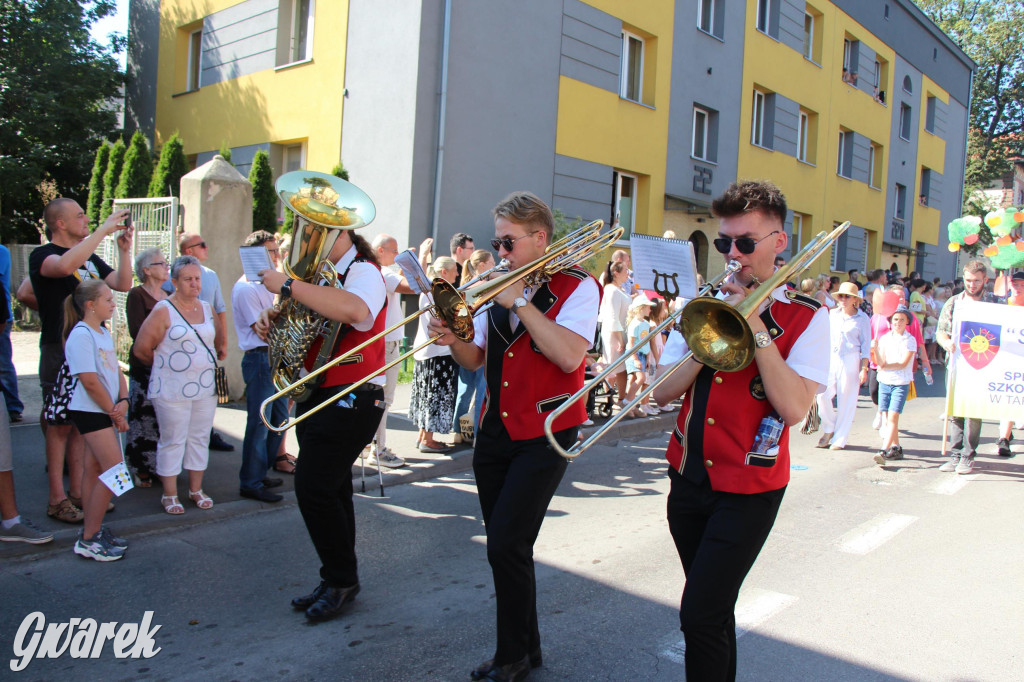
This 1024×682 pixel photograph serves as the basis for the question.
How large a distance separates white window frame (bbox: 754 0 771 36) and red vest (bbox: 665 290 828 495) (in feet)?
65.1

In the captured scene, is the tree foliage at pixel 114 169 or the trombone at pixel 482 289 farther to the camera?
the tree foliage at pixel 114 169

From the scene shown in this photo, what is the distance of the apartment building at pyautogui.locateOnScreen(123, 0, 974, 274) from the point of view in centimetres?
1252

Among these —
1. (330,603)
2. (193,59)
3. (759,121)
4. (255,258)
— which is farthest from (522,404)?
(759,121)

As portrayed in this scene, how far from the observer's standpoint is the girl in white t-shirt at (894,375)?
8.32 meters

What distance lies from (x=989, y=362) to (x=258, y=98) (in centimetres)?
1301

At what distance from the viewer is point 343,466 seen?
387 centimetres

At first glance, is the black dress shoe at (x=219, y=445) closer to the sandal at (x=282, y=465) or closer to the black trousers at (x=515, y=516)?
the sandal at (x=282, y=465)

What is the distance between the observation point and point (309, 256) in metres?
3.81

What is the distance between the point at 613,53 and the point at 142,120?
11.3m

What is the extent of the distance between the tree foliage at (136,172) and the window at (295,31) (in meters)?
Result: 3.05

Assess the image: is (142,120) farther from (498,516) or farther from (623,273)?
(498,516)

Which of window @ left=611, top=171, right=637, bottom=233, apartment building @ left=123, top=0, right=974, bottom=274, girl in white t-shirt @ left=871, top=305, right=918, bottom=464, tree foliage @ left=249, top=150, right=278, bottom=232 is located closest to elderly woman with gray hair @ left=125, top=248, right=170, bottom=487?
apartment building @ left=123, top=0, right=974, bottom=274

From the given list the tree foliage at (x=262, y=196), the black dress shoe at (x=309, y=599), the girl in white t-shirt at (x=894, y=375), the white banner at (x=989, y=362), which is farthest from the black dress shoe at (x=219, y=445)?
the white banner at (x=989, y=362)

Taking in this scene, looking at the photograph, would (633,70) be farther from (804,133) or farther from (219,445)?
(219,445)
